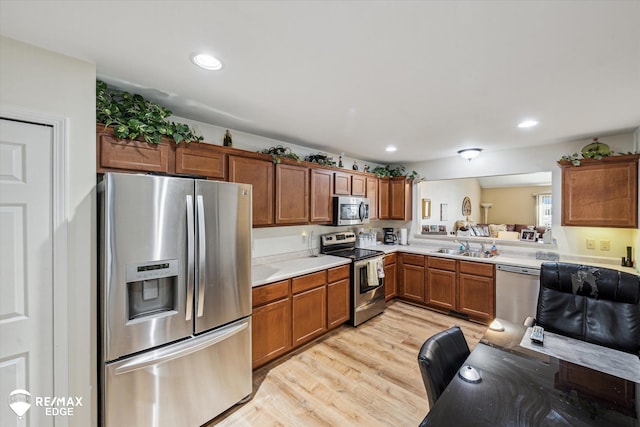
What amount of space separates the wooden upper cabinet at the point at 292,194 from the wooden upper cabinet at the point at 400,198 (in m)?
2.15

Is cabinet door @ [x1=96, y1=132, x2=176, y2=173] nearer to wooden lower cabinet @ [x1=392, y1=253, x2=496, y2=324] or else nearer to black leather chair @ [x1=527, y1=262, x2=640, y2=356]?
black leather chair @ [x1=527, y1=262, x2=640, y2=356]

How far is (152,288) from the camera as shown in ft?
5.48

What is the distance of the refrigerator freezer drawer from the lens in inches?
59.8

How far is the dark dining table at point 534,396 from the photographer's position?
969 mm

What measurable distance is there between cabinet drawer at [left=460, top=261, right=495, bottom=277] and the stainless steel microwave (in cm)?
155

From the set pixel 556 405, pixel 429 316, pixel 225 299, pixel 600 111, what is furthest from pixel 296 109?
pixel 429 316

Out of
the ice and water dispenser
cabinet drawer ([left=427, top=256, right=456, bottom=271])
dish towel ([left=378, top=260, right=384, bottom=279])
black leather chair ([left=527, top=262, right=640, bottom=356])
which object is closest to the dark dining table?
black leather chair ([left=527, top=262, right=640, bottom=356])

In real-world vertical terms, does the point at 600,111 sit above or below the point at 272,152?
above

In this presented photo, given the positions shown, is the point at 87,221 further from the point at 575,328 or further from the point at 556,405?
the point at 575,328

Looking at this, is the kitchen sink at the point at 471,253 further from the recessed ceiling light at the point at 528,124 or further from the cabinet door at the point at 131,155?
the cabinet door at the point at 131,155

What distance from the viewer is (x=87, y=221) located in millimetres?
1580

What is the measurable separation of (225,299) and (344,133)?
2197mm

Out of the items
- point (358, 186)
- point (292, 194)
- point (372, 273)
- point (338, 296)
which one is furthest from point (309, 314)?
point (358, 186)

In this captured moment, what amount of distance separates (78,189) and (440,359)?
229 centimetres
